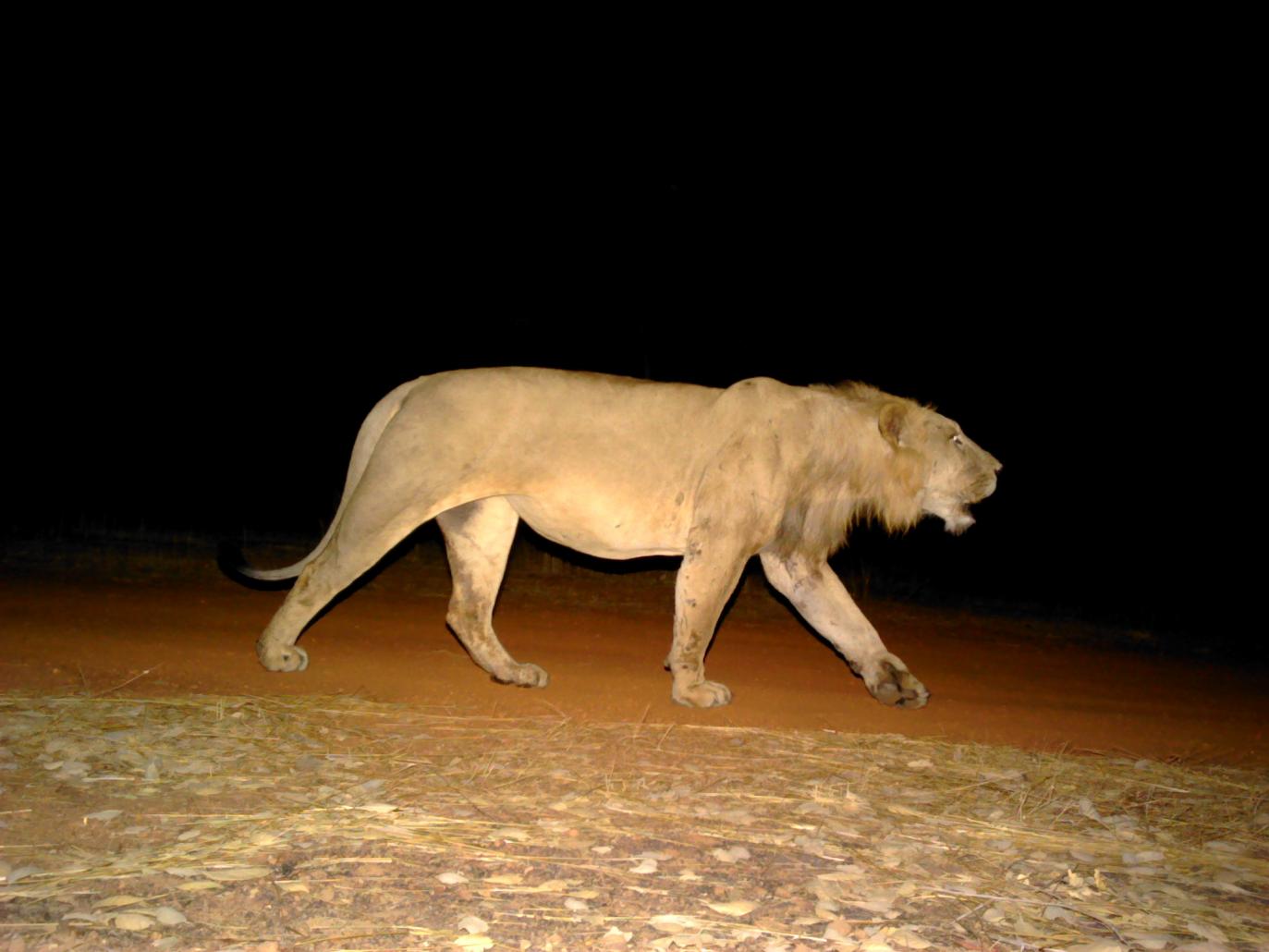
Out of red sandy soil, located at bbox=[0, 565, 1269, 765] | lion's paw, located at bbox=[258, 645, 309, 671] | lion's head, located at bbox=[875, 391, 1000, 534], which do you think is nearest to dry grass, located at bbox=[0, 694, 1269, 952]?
red sandy soil, located at bbox=[0, 565, 1269, 765]

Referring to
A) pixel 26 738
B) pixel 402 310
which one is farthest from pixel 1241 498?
pixel 26 738

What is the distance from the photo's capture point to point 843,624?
7.49 m

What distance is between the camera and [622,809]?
4.64m

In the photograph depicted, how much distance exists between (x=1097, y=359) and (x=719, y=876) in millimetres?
26165

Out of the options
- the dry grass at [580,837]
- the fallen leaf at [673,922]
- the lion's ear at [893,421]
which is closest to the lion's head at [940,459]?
the lion's ear at [893,421]

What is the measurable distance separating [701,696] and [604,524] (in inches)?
45.5

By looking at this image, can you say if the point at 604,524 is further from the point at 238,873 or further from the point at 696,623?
the point at 238,873

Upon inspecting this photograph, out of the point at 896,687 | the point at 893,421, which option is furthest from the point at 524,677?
the point at 893,421

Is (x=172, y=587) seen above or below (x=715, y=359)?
below

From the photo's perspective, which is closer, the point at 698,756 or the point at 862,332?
the point at 698,756

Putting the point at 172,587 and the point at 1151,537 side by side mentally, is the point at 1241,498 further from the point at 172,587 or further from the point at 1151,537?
the point at 172,587

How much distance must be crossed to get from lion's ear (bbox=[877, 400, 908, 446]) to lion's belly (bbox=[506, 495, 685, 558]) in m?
1.49

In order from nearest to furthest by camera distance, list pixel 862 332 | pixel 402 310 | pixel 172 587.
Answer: pixel 172 587 → pixel 862 332 → pixel 402 310

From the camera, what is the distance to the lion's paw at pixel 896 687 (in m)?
7.20
